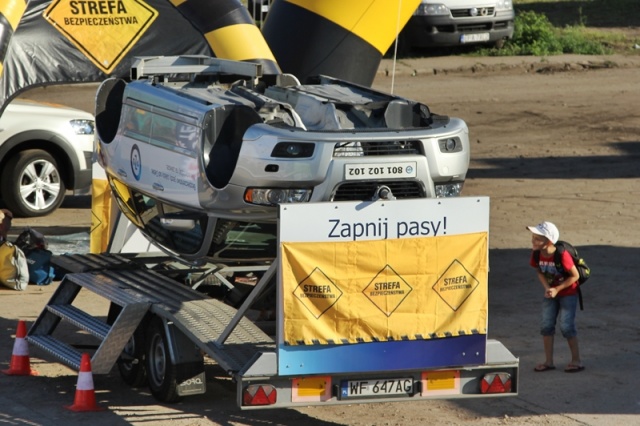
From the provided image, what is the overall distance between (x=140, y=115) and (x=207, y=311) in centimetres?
178

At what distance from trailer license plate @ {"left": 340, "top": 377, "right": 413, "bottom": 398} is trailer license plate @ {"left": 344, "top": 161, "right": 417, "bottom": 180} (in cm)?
143

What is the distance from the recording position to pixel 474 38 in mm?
28109

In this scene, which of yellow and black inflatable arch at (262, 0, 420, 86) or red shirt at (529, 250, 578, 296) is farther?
yellow and black inflatable arch at (262, 0, 420, 86)

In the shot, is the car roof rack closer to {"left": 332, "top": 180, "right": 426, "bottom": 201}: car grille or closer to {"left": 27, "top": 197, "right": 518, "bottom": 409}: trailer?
{"left": 332, "top": 180, "right": 426, "bottom": 201}: car grille

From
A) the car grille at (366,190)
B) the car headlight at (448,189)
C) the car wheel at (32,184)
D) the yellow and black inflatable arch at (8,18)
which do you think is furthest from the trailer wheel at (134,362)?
the car wheel at (32,184)

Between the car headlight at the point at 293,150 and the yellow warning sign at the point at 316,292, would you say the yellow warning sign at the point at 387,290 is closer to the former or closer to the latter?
the yellow warning sign at the point at 316,292

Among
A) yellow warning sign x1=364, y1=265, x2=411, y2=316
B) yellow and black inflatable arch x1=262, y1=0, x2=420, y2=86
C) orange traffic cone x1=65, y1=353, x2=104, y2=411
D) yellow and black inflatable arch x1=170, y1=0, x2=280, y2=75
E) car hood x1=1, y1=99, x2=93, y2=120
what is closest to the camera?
yellow warning sign x1=364, y1=265, x2=411, y2=316

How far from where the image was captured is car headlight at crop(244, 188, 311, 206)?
962 cm

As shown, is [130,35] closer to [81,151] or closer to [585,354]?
[81,151]

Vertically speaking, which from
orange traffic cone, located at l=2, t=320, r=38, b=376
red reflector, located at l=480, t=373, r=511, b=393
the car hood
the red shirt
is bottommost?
orange traffic cone, located at l=2, t=320, r=38, b=376

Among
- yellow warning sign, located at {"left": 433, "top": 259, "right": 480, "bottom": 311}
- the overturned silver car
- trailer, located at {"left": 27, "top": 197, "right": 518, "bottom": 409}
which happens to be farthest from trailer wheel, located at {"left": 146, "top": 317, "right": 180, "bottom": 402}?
yellow warning sign, located at {"left": 433, "top": 259, "right": 480, "bottom": 311}

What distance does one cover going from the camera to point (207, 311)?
10.2 metres

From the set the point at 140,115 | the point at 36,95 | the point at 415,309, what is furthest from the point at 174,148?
the point at 36,95

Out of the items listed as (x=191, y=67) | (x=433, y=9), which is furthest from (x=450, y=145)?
(x=433, y=9)
